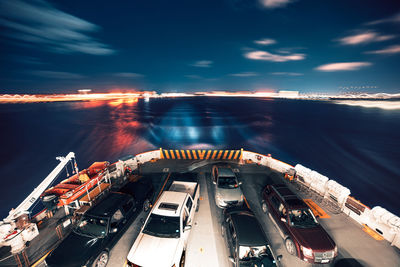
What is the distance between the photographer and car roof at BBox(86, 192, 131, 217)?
685 centimetres

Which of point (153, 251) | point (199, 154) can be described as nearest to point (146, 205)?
point (153, 251)

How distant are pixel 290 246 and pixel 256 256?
210cm

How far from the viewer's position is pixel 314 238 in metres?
6.44

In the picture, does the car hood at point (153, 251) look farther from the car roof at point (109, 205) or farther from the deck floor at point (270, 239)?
the car roof at point (109, 205)

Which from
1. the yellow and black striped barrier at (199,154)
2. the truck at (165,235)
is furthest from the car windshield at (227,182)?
the yellow and black striped barrier at (199,154)

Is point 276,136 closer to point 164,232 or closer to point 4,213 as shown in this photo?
point 164,232

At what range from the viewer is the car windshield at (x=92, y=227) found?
636cm

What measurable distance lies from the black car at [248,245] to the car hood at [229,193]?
2.13 metres

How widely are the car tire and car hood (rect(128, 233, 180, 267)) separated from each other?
1.32 m

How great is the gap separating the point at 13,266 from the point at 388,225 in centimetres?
1612

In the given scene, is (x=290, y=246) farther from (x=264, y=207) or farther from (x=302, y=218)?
(x=264, y=207)

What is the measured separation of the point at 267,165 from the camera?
14312 mm

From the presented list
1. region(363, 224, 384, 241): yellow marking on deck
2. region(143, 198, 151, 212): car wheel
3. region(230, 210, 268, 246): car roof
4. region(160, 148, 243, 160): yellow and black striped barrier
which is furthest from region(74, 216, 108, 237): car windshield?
region(363, 224, 384, 241): yellow marking on deck

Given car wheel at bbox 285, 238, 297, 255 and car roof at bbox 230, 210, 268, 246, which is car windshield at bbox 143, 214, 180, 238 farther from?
car wheel at bbox 285, 238, 297, 255
